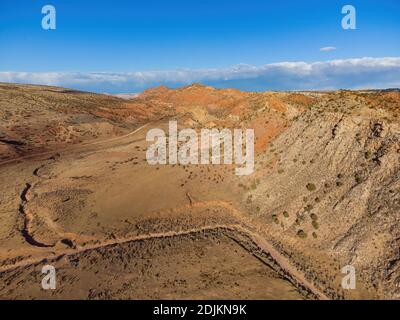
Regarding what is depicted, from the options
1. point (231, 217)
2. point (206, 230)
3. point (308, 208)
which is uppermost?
point (308, 208)

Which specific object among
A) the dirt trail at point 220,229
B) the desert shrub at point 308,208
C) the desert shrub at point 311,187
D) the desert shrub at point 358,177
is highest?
the desert shrub at point 358,177

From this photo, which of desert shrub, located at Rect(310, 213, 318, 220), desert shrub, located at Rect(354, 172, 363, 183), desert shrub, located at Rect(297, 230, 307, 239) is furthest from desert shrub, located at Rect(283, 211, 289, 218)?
desert shrub, located at Rect(354, 172, 363, 183)

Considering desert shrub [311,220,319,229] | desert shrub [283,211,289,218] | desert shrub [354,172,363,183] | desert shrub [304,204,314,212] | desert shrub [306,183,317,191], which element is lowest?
desert shrub [311,220,319,229]

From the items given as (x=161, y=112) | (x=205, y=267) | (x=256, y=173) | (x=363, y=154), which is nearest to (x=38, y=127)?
(x=161, y=112)

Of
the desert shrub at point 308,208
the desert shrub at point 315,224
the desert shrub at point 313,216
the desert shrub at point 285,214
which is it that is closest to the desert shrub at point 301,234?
the desert shrub at point 315,224

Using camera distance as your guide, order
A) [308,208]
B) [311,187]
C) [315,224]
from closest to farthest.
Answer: [315,224] < [308,208] < [311,187]

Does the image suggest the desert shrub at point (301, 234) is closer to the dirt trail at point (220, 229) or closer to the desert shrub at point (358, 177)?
the dirt trail at point (220, 229)

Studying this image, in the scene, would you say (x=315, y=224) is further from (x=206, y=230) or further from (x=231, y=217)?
(x=206, y=230)

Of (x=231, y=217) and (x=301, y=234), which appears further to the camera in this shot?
(x=231, y=217)

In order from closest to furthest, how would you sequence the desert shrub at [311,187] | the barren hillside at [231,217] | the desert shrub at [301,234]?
the barren hillside at [231,217], the desert shrub at [301,234], the desert shrub at [311,187]

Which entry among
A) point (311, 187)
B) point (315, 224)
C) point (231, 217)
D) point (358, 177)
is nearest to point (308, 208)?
point (315, 224)

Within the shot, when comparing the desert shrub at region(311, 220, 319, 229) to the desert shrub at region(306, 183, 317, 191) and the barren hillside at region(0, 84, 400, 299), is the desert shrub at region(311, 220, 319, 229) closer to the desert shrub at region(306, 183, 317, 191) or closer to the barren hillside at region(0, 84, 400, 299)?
the barren hillside at region(0, 84, 400, 299)

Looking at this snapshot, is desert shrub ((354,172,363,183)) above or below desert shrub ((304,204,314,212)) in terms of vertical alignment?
above
